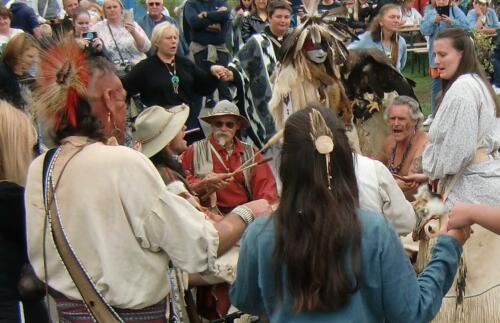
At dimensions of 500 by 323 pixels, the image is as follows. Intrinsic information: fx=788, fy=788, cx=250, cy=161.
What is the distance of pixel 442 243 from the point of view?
2.25m

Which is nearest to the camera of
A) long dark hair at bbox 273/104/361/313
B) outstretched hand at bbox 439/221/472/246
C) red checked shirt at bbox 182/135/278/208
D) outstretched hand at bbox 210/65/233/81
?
long dark hair at bbox 273/104/361/313

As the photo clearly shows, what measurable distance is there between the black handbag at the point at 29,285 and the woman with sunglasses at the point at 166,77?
3.92m

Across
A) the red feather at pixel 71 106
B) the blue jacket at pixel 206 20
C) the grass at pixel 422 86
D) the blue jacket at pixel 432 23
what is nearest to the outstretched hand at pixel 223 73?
the blue jacket at pixel 206 20

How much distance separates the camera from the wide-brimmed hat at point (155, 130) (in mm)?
3691

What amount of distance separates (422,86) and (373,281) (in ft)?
36.2

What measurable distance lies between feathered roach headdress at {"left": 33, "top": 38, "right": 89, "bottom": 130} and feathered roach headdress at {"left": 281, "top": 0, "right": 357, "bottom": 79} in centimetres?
246

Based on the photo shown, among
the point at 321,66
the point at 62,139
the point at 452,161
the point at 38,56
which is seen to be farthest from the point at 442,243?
the point at 321,66

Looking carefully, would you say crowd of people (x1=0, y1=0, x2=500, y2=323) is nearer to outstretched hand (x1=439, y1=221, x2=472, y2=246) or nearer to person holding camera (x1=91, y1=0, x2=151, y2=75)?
outstretched hand (x1=439, y1=221, x2=472, y2=246)

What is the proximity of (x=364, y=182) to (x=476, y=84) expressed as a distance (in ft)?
4.14

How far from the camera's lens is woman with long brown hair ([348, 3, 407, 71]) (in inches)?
299

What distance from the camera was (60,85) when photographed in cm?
247

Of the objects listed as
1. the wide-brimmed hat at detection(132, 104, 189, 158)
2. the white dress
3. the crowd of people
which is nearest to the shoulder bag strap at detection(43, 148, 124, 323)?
the crowd of people

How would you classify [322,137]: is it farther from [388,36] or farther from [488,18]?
[488,18]

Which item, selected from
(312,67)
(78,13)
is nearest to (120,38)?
(78,13)
